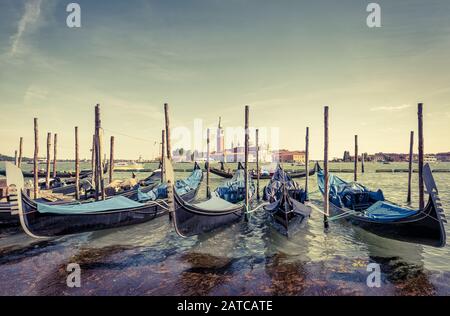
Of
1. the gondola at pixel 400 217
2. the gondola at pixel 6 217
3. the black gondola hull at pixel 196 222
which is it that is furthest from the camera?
the gondola at pixel 6 217

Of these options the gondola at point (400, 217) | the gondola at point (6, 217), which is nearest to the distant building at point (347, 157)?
the gondola at point (400, 217)

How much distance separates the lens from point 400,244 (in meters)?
9.29

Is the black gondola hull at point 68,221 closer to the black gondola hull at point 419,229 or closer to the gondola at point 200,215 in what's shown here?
→ the gondola at point 200,215

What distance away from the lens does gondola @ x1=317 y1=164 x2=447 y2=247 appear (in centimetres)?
659

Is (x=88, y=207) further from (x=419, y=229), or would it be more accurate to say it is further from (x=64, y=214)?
(x=419, y=229)

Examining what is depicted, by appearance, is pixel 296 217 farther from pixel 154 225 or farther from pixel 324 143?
pixel 154 225

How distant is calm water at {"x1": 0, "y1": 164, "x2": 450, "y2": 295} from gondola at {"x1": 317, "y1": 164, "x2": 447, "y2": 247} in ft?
2.44

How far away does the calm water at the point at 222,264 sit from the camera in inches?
245

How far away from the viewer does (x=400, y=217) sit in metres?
7.91

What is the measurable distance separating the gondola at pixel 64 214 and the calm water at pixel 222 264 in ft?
2.74

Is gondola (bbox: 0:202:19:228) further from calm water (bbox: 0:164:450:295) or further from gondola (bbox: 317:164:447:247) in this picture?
gondola (bbox: 317:164:447:247)

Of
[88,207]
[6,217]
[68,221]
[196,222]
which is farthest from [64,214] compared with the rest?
[6,217]
